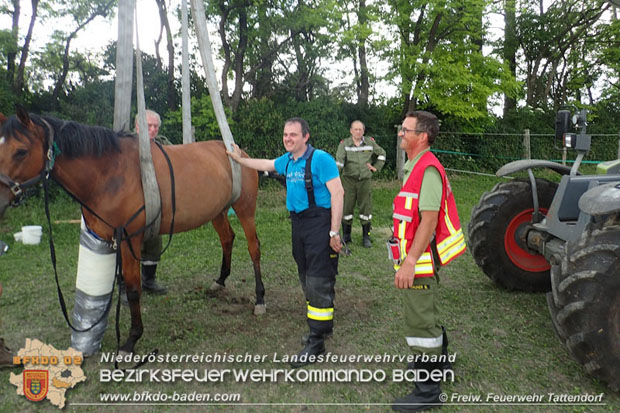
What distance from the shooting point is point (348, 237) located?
22.5 ft

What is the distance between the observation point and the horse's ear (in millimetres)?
2752

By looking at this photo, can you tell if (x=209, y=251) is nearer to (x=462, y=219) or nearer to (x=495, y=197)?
(x=495, y=197)

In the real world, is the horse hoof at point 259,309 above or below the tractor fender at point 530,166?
below

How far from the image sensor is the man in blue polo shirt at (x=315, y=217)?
3205 mm

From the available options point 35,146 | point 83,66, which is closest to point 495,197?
point 35,146

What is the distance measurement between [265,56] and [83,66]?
5.19m

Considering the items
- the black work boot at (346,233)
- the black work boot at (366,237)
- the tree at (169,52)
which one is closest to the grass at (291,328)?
the black work boot at (366,237)

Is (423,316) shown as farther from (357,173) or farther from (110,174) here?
(357,173)

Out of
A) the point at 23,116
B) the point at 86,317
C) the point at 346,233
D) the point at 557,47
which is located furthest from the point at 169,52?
the point at 557,47

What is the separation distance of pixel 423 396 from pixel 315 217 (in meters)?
1.41

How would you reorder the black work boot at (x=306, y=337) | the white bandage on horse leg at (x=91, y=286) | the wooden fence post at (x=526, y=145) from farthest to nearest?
1. the wooden fence post at (x=526, y=145)
2. the black work boot at (x=306, y=337)
3. the white bandage on horse leg at (x=91, y=286)

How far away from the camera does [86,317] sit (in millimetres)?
3365

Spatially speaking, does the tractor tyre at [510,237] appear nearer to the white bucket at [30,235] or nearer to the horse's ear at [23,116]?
the horse's ear at [23,116]

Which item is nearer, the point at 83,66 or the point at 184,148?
the point at 184,148
